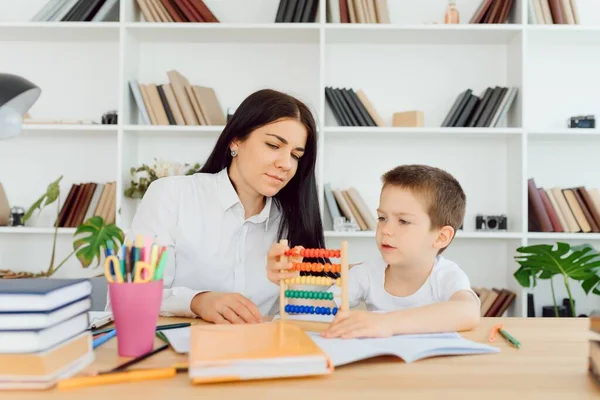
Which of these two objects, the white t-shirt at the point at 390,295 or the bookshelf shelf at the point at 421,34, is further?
the bookshelf shelf at the point at 421,34

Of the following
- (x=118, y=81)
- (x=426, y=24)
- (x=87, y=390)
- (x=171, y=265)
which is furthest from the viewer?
(x=118, y=81)

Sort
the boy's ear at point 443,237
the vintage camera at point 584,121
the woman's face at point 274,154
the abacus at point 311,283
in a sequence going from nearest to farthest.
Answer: the abacus at point 311,283
the boy's ear at point 443,237
the woman's face at point 274,154
the vintage camera at point 584,121

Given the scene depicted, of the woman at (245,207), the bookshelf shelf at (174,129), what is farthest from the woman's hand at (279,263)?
the bookshelf shelf at (174,129)

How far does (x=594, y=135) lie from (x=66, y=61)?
3041 mm

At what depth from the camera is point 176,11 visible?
3.40 m

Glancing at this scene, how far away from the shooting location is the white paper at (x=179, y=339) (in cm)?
105

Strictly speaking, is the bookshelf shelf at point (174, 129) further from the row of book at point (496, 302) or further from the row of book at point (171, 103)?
the row of book at point (496, 302)

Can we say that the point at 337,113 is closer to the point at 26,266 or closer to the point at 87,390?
the point at 26,266

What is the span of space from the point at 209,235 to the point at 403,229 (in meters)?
0.63

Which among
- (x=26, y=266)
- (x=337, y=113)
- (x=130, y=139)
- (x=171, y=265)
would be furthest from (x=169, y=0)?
(x=171, y=265)

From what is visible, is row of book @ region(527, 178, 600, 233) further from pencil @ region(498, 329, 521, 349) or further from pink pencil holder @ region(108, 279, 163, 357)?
pink pencil holder @ region(108, 279, 163, 357)

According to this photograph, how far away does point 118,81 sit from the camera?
362 centimetres

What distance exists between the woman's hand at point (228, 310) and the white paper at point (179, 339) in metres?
0.14

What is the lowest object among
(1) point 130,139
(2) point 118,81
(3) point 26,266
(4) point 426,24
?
(3) point 26,266
